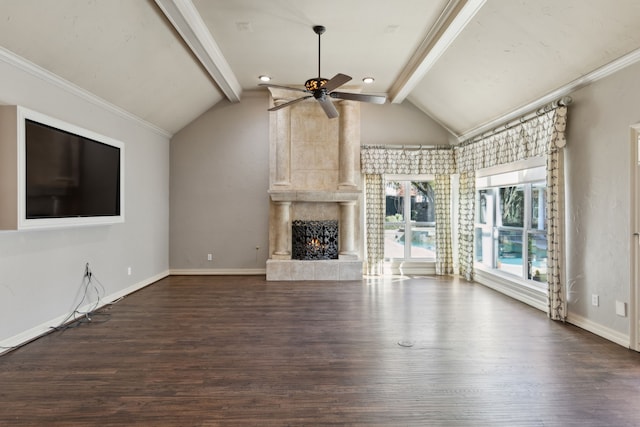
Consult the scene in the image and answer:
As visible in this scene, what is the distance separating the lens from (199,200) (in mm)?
6504

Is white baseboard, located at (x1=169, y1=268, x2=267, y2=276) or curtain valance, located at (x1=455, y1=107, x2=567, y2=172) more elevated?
curtain valance, located at (x1=455, y1=107, x2=567, y2=172)

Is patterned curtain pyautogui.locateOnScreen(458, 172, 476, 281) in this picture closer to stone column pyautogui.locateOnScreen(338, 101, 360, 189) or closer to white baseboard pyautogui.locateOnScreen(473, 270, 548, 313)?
white baseboard pyautogui.locateOnScreen(473, 270, 548, 313)

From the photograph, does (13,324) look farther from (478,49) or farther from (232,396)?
(478,49)

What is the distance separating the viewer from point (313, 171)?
6.48 metres

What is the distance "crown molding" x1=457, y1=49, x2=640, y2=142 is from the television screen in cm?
531

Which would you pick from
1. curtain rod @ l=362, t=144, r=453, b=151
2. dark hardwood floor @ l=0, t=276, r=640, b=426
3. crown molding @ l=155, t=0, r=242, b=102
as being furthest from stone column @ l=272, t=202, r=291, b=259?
crown molding @ l=155, t=0, r=242, b=102

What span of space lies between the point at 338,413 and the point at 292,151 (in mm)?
4979

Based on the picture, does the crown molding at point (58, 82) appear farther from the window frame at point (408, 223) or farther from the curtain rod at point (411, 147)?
the window frame at point (408, 223)

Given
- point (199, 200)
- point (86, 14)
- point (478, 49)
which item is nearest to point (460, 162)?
point (478, 49)

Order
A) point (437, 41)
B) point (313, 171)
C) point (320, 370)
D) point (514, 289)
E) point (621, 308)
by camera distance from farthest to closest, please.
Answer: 1. point (313, 171)
2. point (514, 289)
3. point (437, 41)
4. point (621, 308)
5. point (320, 370)

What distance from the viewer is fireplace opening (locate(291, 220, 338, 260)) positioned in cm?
633

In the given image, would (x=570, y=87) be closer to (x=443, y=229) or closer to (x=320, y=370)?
(x=443, y=229)

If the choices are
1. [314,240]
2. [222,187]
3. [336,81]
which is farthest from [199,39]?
[314,240]

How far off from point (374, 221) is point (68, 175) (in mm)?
4666
